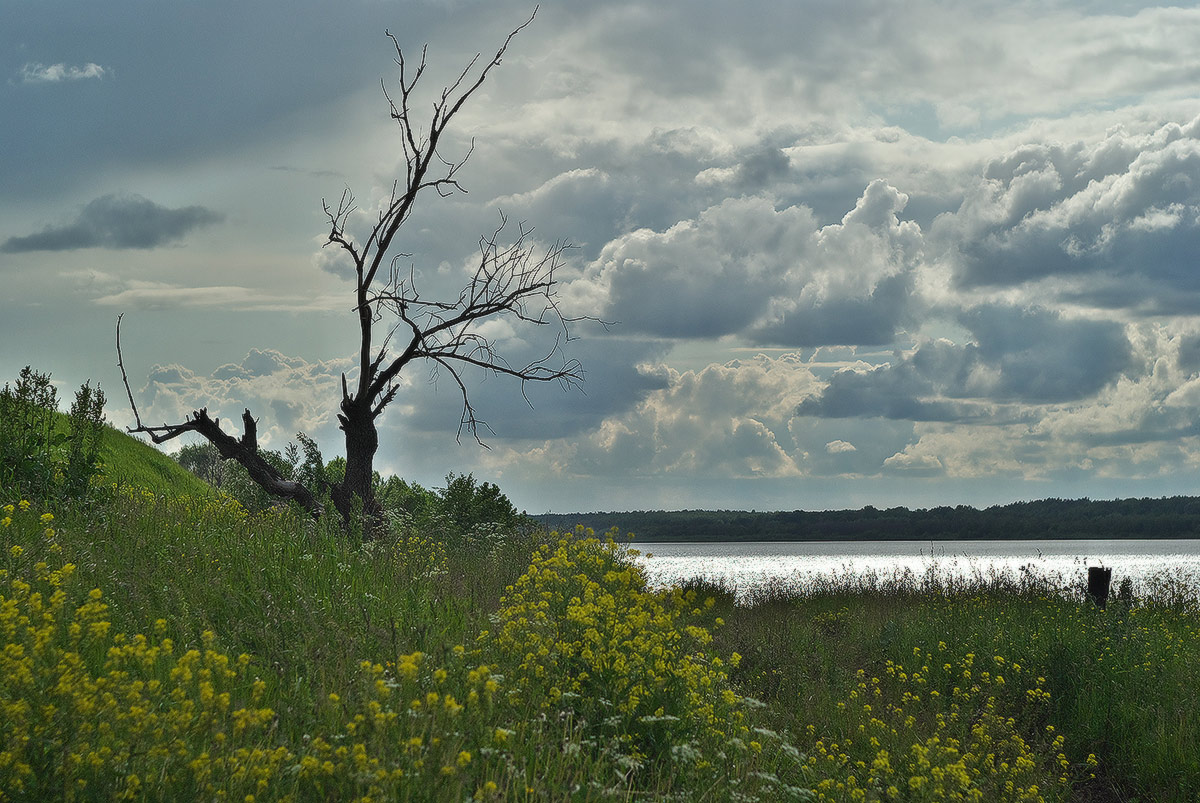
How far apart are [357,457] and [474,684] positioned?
1081cm

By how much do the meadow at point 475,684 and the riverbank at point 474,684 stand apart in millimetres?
27

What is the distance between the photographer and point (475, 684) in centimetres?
442

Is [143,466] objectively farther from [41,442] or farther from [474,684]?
[474,684]

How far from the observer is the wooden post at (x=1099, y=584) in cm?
1477

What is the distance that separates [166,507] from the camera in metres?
10.7

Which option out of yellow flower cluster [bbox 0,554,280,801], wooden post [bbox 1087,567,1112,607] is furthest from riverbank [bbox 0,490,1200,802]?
wooden post [bbox 1087,567,1112,607]

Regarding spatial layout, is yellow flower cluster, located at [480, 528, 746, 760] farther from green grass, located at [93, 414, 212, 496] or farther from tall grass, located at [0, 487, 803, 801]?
green grass, located at [93, 414, 212, 496]

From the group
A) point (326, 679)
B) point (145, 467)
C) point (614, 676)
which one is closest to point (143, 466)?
point (145, 467)

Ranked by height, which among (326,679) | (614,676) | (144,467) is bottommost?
(614,676)

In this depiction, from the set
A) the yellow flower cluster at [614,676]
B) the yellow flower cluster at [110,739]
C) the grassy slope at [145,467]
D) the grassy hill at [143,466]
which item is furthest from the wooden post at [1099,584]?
the grassy slope at [145,467]

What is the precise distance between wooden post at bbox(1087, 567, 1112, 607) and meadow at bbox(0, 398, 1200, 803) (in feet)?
3.92

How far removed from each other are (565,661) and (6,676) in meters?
3.14

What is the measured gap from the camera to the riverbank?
3.63m

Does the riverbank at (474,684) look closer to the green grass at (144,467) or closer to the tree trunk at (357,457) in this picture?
the tree trunk at (357,457)
